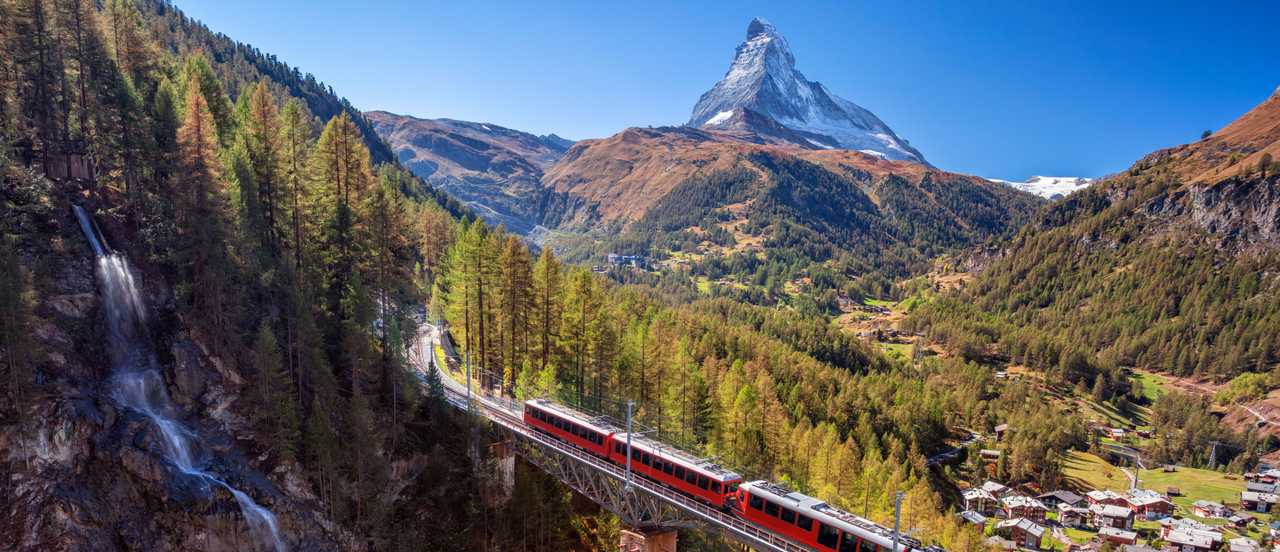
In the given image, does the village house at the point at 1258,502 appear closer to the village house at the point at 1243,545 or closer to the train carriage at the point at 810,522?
the village house at the point at 1243,545

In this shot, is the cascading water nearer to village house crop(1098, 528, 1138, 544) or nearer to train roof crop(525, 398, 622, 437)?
train roof crop(525, 398, 622, 437)

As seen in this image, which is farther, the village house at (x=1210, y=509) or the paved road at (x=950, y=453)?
the paved road at (x=950, y=453)

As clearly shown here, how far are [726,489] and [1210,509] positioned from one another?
120m

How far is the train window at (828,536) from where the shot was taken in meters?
35.2

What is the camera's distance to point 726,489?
132 feet

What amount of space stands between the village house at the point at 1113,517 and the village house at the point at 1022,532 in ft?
61.1

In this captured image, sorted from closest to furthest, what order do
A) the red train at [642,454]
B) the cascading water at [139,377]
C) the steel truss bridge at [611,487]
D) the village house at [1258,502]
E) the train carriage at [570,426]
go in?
the cascading water at [139,377]
the steel truss bridge at [611,487]
the red train at [642,454]
the train carriage at [570,426]
the village house at [1258,502]

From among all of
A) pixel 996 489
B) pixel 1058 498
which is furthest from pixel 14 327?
pixel 1058 498

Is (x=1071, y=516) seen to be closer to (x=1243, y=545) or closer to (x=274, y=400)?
(x=1243, y=545)

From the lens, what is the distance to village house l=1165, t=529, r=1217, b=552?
90.0 meters

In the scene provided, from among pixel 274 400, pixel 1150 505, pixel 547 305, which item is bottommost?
pixel 1150 505

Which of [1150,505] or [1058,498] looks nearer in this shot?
[1150,505]

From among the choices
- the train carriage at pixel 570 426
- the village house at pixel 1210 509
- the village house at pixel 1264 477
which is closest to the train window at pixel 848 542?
the train carriage at pixel 570 426

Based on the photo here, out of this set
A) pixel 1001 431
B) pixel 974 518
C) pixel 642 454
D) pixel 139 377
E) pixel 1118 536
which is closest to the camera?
pixel 139 377
